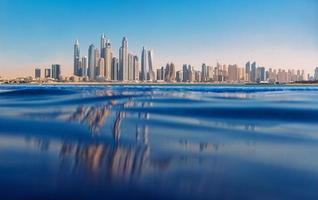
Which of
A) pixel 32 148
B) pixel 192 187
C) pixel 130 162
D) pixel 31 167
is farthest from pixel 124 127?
pixel 192 187

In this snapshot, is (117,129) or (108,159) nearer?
(108,159)

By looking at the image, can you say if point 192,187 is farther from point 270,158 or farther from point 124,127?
point 124,127

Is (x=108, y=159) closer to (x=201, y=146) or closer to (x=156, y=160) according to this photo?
(x=156, y=160)

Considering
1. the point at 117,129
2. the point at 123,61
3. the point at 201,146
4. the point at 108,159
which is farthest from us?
the point at 123,61

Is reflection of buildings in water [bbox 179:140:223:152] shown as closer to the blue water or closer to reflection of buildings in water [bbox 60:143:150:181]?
the blue water

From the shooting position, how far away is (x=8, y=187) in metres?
4.26

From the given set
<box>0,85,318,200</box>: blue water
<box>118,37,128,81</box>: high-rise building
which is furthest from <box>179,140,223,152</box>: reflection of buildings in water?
<box>118,37,128,81</box>: high-rise building

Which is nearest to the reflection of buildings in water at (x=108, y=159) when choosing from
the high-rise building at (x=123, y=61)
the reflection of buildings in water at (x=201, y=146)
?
the reflection of buildings in water at (x=201, y=146)

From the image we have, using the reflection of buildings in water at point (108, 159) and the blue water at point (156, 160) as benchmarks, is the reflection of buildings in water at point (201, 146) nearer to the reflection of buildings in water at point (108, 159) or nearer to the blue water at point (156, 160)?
the blue water at point (156, 160)

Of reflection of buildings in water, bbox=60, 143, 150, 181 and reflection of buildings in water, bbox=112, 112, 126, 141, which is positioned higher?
reflection of buildings in water, bbox=112, 112, 126, 141

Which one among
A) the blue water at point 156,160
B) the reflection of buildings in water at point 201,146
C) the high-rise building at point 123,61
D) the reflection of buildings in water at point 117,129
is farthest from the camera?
the high-rise building at point 123,61

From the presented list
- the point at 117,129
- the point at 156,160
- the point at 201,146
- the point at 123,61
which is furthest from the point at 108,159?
the point at 123,61

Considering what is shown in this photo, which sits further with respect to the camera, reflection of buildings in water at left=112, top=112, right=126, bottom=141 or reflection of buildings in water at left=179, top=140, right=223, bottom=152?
reflection of buildings in water at left=112, top=112, right=126, bottom=141

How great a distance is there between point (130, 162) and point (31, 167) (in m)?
1.48
